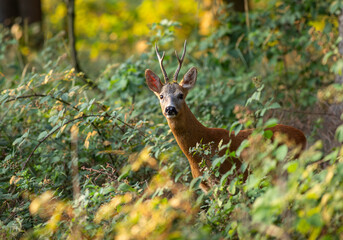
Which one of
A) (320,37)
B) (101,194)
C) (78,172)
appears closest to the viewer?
(101,194)

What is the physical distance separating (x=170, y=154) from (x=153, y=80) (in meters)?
0.97

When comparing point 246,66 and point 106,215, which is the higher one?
point 246,66

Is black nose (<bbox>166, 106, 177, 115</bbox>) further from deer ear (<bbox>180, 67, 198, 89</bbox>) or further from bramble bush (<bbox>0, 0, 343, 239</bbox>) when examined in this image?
deer ear (<bbox>180, 67, 198, 89</bbox>)

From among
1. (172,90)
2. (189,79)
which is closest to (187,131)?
(172,90)

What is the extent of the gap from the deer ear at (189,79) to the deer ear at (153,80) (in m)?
0.25

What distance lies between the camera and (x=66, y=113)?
444 cm

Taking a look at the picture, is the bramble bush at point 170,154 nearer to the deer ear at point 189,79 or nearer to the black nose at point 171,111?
the black nose at point 171,111

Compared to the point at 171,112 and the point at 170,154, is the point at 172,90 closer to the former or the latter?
the point at 171,112

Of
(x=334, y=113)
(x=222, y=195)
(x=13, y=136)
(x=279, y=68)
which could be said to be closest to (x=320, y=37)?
(x=334, y=113)

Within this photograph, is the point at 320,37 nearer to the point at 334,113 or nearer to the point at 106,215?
the point at 334,113

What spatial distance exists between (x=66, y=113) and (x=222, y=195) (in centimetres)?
208

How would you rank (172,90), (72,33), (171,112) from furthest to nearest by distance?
(72,33) < (172,90) < (171,112)

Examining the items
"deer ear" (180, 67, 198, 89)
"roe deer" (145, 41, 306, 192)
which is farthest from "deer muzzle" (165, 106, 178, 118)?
"deer ear" (180, 67, 198, 89)

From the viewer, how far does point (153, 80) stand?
4660 mm
